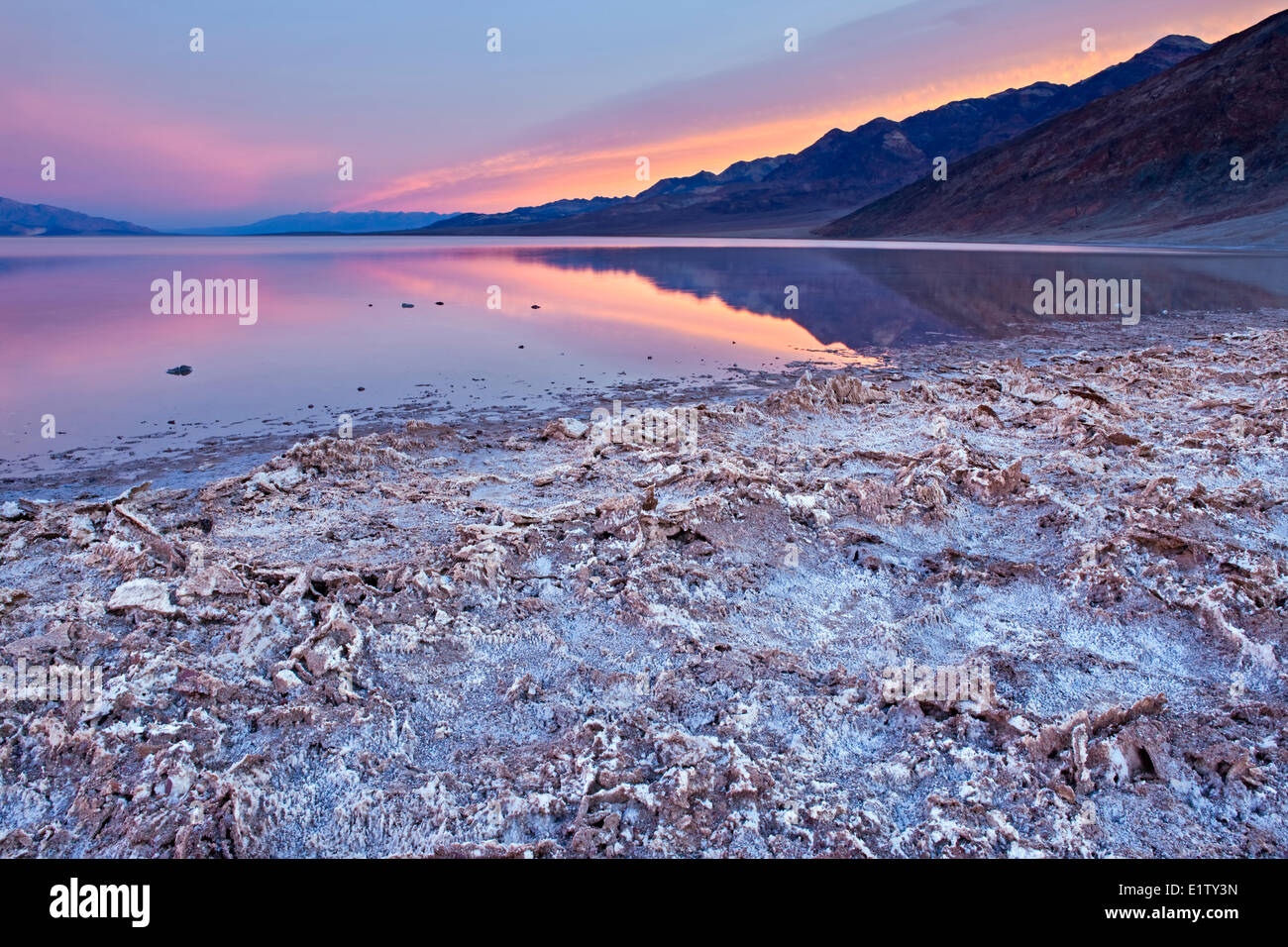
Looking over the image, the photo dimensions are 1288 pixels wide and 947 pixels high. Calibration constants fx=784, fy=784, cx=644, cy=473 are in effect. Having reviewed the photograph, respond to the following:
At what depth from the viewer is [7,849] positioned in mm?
1836

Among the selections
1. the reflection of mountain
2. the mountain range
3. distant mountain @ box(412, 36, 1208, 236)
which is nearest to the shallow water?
the reflection of mountain

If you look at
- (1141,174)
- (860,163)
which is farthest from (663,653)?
(860,163)

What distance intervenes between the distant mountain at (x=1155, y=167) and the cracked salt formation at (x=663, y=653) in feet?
157

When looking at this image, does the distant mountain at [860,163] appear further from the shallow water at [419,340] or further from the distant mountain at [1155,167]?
the shallow water at [419,340]

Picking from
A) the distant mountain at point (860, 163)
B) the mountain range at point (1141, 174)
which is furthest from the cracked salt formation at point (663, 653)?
the distant mountain at point (860, 163)

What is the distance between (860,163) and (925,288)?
419ft

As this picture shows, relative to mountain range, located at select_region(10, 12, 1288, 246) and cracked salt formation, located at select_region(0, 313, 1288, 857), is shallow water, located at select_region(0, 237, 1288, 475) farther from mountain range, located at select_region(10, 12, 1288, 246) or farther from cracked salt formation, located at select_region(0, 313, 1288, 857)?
mountain range, located at select_region(10, 12, 1288, 246)

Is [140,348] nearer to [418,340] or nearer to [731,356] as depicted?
[418,340]

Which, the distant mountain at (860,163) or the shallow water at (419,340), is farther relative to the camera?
the distant mountain at (860,163)

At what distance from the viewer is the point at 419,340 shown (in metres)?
10.2

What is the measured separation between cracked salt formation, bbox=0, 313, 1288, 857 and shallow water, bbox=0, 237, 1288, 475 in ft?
7.43

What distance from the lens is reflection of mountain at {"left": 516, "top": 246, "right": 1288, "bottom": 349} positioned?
475 inches

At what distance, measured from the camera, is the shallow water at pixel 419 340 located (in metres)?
6.42

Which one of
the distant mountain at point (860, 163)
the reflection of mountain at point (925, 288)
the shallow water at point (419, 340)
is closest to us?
the shallow water at point (419, 340)
